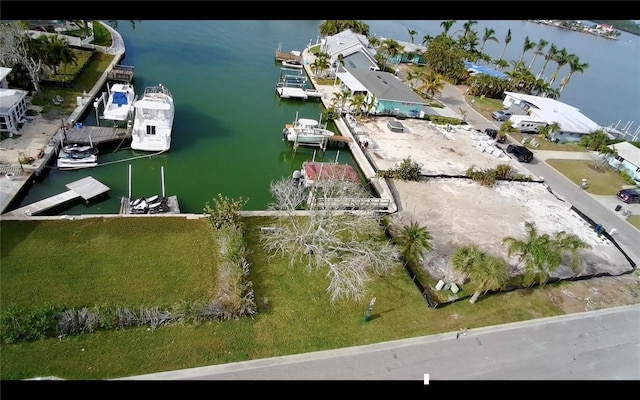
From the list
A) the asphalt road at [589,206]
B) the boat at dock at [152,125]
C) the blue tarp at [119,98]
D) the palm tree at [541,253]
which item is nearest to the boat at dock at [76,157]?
the boat at dock at [152,125]

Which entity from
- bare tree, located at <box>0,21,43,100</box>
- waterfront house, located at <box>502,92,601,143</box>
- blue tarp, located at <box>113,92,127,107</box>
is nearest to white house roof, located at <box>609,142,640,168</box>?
waterfront house, located at <box>502,92,601,143</box>

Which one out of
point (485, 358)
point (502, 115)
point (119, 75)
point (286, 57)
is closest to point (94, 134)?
point (119, 75)

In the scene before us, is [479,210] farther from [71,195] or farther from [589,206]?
[71,195]

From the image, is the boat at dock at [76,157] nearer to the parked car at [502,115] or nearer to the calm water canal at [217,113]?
the calm water canal at [217,113]

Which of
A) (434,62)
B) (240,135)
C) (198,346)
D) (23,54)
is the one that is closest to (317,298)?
(198,346)

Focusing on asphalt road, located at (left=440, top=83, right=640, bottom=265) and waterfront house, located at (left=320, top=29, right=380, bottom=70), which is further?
waterfront house, located at (left=320, top=29, right=380, bottom=70)

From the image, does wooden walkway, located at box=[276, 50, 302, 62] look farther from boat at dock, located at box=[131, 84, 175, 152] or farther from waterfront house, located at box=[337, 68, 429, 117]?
boat at dock, located at box=[131, 84, 175, 152]
